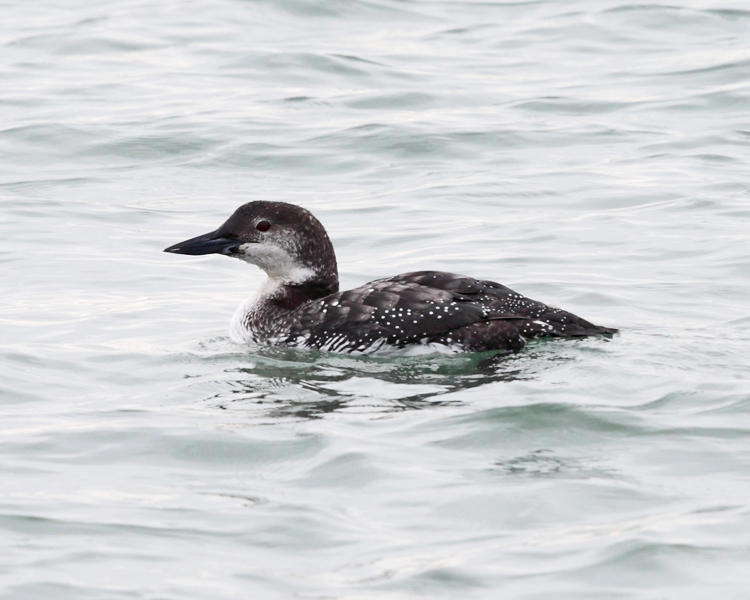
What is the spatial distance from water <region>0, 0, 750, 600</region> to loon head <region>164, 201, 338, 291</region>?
0.54 metres

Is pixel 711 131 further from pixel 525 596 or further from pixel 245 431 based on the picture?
pixel 525 596

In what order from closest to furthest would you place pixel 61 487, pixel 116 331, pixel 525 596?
pixel 525 596 → pixel 61 487 → pixel 116 331

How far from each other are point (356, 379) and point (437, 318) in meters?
0.55

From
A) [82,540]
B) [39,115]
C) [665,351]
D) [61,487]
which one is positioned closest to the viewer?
[82,540]

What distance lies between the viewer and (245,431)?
7344mm

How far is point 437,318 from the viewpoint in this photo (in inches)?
335

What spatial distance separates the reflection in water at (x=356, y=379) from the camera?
7.79 meters

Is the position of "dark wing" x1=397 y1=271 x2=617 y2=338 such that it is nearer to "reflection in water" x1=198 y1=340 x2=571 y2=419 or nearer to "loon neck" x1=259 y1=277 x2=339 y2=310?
"reflection in water" x1=198 y1=340 x2=571 y2=419

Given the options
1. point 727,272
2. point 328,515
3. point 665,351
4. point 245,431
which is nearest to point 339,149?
point 727,272

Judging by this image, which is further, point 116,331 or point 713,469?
Answer: point 116,331

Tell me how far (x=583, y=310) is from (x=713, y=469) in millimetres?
3217

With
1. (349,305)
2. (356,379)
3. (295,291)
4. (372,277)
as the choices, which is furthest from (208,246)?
(372,277)

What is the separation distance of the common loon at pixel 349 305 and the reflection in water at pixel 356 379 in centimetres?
9

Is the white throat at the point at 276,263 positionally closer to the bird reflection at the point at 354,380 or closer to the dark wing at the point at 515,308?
the bird reflection at the point at 354,380
